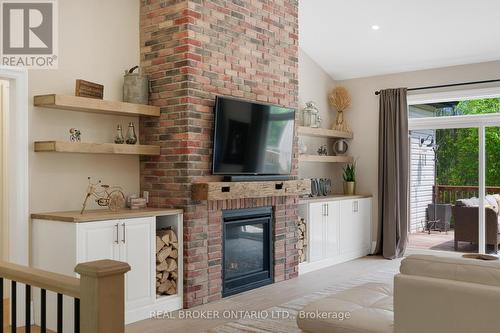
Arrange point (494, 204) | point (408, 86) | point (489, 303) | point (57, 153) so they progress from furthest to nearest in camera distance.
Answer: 1. point (408, 86)
2. point (494, 204)
3. point (57, 153)
4. point (489, 303)

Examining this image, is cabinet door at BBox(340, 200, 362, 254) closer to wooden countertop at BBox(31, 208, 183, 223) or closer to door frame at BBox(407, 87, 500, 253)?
door frame at BBox(407, 87, 500, 253)

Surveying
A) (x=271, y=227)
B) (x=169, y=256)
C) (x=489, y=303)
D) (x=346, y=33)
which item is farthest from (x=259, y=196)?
(x=489, y=303)

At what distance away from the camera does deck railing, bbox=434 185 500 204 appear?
689 centimetres

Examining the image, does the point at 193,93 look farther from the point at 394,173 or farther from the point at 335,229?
the point at 394,173

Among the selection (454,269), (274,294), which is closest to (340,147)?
(274,294)

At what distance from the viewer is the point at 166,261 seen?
15.4 ft

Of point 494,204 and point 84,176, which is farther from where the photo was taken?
point 494,204

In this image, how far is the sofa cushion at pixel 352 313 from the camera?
9.20ft

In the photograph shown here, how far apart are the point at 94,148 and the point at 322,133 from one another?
3.65 metres

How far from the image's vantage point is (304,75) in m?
7.37

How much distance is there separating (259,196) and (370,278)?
1.75m

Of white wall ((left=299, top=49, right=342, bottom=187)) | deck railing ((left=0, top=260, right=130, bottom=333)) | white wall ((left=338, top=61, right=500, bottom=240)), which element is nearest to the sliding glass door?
white wall ((left=338, top=61, right=500, bottom=240))

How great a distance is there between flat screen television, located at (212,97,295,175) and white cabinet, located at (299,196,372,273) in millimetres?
898

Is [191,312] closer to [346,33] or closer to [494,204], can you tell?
[346,33]
